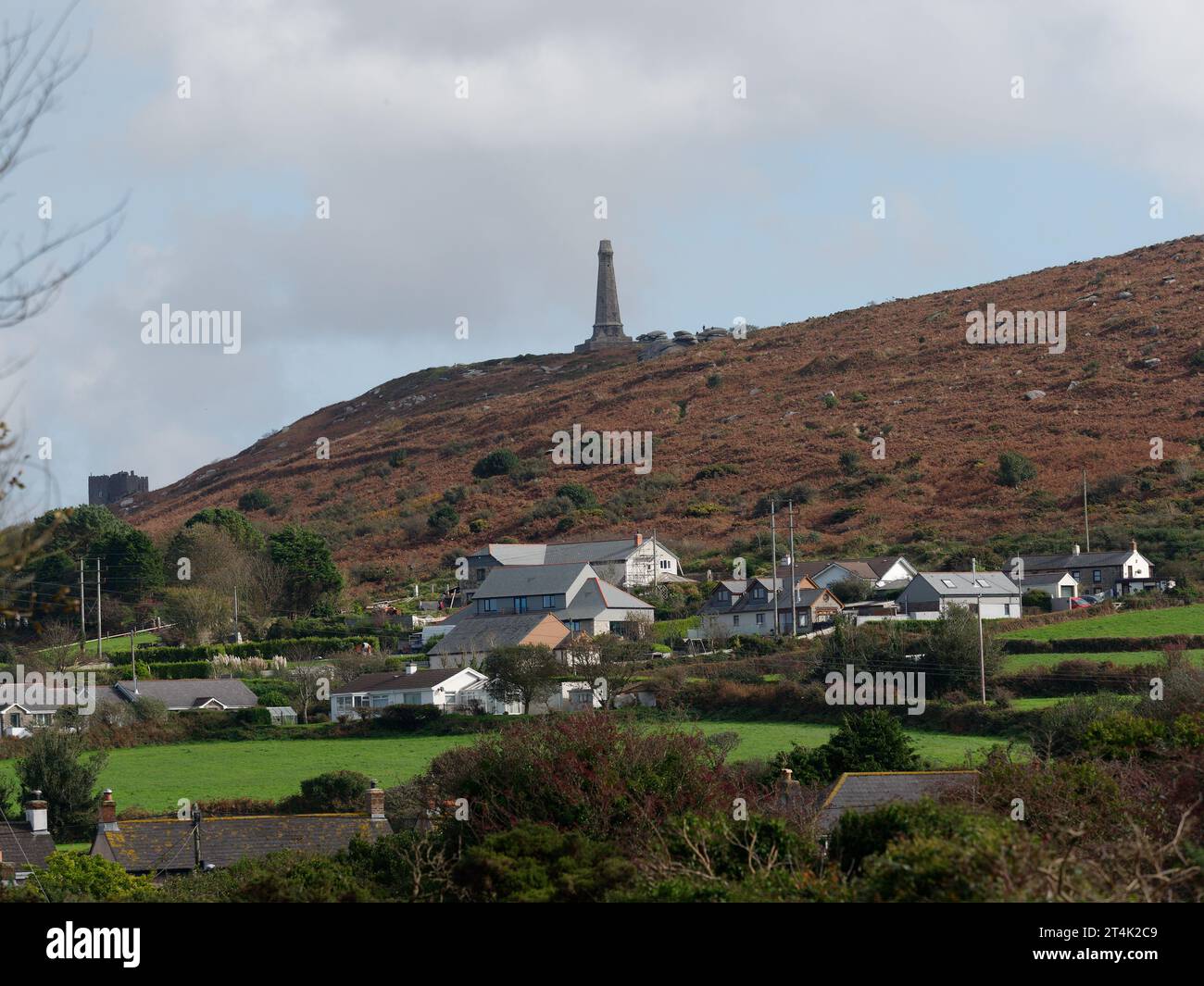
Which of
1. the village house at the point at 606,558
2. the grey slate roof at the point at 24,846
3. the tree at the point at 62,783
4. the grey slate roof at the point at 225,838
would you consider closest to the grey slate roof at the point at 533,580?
the village house at the point at 606,558

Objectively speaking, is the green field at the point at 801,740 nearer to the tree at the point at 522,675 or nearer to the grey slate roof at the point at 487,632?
the tree at the point at 522,675

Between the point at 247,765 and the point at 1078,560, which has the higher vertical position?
the point at 1078,560

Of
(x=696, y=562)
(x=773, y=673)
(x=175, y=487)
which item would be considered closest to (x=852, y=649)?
(x=773, y=673)

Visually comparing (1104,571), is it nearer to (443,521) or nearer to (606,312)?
(443,521)

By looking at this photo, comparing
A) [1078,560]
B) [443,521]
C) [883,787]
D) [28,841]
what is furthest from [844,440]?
[28,841]

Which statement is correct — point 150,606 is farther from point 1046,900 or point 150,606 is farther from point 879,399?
point 1046,900

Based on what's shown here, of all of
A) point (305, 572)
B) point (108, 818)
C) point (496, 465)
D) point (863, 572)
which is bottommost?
point (108, 818)
